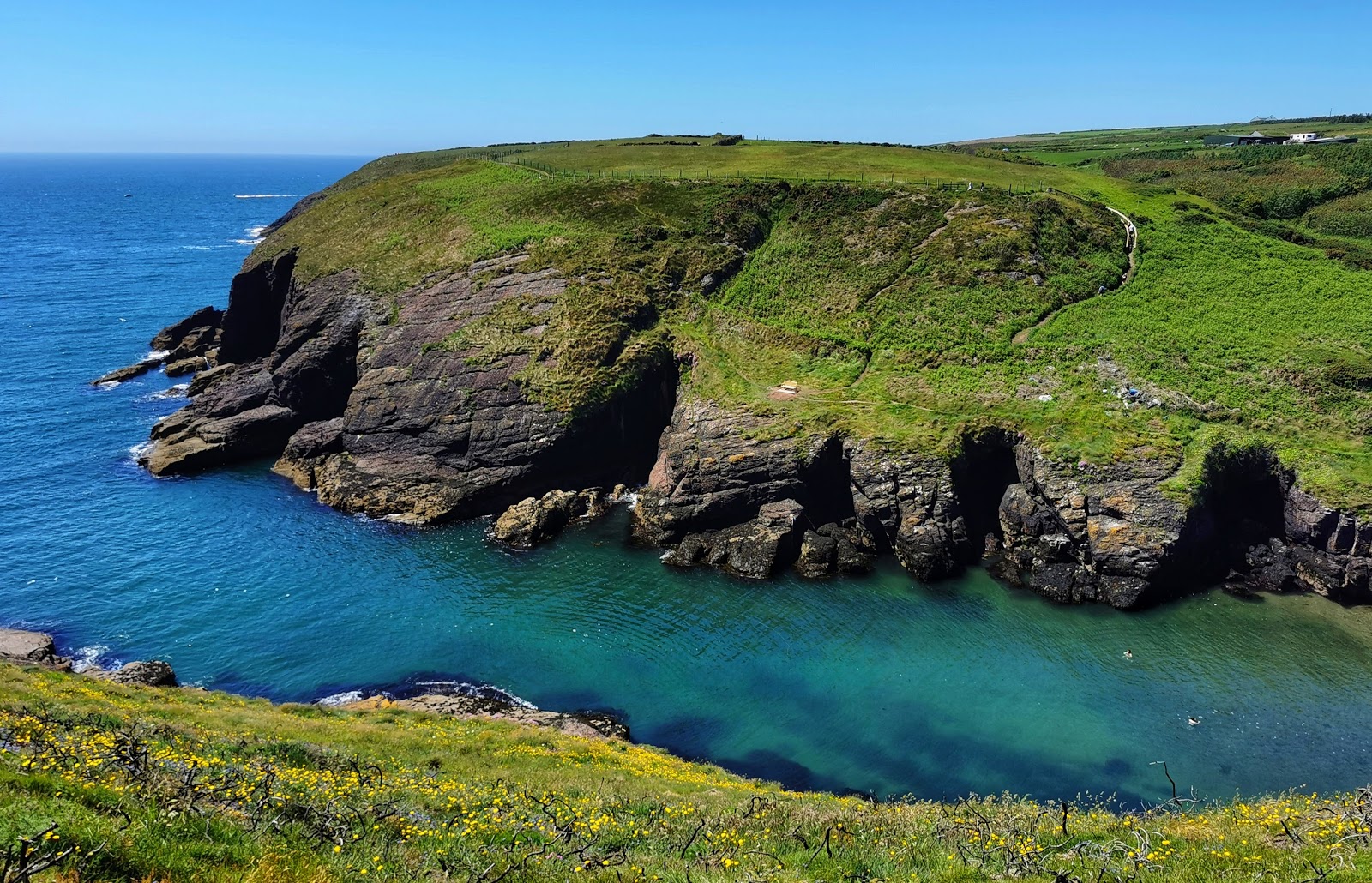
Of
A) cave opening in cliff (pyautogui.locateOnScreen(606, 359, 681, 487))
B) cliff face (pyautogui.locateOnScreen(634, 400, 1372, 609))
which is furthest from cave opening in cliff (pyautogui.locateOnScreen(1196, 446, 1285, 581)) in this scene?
cave opening in cliff (pyautogui.locateOnScreen(606, 359, 681, 487))

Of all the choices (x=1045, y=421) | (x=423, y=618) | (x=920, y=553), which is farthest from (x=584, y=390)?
(x=1045, y=421)

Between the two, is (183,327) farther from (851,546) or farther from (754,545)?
(851,546)

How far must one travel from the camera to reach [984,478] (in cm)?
5397

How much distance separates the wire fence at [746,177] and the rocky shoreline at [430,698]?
238 feet

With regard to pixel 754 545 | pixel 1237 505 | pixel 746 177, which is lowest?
pixel 754 545

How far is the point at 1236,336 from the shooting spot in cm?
5928

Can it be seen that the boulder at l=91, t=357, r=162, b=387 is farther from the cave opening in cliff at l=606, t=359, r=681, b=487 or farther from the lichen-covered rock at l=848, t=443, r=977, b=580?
the lichen-covered rock at l=848, t=443, r=977, b=580

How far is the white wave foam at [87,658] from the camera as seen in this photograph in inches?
1524

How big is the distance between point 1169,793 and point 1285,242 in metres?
68.4

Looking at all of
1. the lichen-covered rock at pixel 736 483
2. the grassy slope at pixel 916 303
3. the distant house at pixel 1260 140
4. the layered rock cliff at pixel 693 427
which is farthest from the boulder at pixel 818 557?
the distant house at pixel 1260 140

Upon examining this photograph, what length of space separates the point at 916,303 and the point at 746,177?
36.9 m

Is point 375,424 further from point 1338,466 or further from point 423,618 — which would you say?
point 1338,466

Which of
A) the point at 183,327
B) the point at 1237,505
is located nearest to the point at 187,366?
the point at 183,327

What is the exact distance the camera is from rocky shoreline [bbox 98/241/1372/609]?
45.9 m
